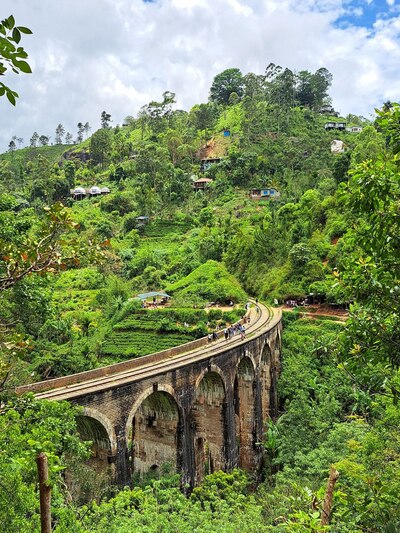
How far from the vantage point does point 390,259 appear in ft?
16.2

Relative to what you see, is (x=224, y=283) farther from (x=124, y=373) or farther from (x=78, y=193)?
(x=78, y=193)

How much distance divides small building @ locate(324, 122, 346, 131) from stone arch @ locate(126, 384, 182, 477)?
254ft

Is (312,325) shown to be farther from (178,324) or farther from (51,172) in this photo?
(51,172)

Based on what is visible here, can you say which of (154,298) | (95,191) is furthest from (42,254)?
(95,191)

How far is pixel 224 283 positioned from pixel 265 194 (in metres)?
25.3

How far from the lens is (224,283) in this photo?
4328 centimetres

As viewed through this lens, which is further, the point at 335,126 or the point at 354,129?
the point at 354,129

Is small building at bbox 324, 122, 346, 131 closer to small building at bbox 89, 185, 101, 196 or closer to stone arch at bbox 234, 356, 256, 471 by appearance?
small building at bbox 89, 185, 101, 196

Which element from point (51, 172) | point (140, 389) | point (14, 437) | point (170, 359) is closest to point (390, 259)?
point (14, 437)

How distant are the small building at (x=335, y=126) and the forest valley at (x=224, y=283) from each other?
3.61ft

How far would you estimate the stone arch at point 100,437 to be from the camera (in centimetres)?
1454

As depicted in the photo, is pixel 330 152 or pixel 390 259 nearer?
pixel 390 259

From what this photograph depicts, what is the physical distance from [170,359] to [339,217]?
2825 centimetres

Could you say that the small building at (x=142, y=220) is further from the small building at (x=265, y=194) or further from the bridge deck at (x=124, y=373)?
the bridge deck at (x=124, y=373)
